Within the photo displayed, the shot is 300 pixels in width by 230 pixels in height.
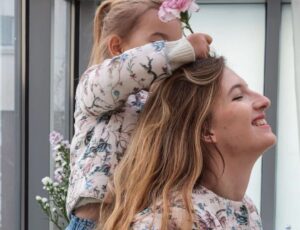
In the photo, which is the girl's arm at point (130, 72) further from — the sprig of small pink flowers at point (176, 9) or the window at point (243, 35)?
the window at point (243, 35)

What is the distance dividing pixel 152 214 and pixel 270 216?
2521mm

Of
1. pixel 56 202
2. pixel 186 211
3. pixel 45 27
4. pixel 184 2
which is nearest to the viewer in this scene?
pixel 186 211

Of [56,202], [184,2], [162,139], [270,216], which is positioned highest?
[184,2]

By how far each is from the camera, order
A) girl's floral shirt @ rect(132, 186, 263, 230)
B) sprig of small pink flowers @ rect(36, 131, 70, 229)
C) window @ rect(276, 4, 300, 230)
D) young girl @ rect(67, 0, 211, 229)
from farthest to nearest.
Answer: window @ rect(276, 4, 300, 230)
sprig of small pink flowers @ rect(36, 131, 70, 229)
young girl @ rect(67, 0, 211, 229)
girl's floral shirt @ rect(132, 186, 263, 230)

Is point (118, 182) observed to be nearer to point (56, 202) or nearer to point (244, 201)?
point (244, 201)

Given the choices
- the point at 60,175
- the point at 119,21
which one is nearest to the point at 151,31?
the point at 119,21

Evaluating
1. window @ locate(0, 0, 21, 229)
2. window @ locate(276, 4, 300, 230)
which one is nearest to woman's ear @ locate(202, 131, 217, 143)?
window @ locate(0, 0, 21, 229)

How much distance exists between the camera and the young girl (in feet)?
3.36

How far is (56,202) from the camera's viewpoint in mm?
2334

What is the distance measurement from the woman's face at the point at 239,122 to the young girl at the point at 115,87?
3.7 inches

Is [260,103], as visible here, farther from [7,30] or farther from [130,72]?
[7,30]

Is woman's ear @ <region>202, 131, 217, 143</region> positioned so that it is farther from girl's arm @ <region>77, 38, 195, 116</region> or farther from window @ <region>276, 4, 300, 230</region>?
window @ <region>276, 4, 300, 230</region>

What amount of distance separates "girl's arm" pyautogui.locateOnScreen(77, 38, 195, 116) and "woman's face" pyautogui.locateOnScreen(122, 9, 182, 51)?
0.15m

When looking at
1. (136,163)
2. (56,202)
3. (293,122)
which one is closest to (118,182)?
(136,163)
